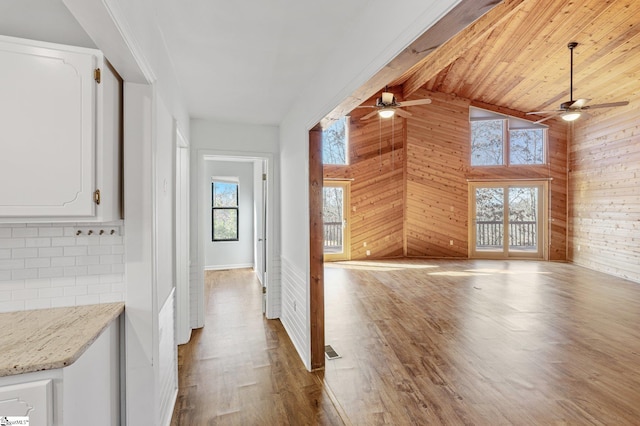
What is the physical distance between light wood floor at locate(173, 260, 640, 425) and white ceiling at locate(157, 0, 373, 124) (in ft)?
8.32

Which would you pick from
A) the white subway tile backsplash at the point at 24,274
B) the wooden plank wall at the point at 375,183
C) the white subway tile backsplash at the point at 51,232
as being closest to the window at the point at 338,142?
the wooden plank wall at the point at 375,183

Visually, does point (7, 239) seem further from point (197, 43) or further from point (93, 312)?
point (197, 43)

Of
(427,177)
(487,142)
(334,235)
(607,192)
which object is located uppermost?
(487,142)

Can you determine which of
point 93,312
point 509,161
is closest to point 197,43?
point 93,312

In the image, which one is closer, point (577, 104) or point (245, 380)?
point (245, 380)

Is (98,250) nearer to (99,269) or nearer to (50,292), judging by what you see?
(99,269)

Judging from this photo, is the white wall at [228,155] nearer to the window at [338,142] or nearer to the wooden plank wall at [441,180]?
the window at [338,142]

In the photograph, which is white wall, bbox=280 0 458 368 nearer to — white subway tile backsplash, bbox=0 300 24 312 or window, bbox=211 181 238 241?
white subway tile backsplash, bbox=0 300 24 312

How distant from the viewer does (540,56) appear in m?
5.80

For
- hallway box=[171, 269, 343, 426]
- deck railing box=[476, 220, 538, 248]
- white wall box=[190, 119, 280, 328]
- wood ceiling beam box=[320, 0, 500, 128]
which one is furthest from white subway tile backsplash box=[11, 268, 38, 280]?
deck railing box=[476, 220, 538, 248]

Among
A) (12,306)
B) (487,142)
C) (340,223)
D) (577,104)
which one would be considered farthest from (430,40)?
(487,142)

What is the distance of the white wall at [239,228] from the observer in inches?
283

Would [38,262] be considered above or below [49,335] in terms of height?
above

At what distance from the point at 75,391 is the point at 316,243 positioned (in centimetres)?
186
